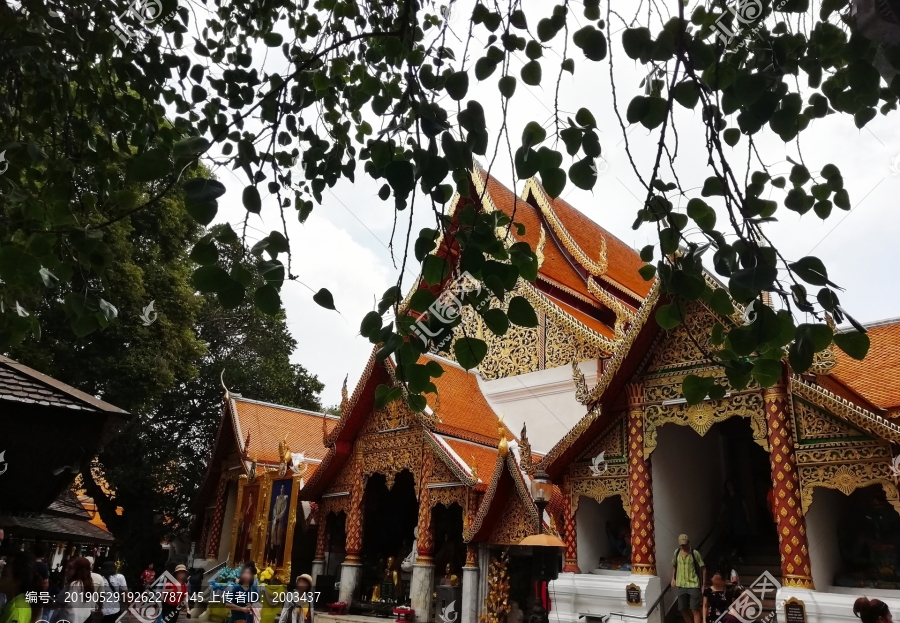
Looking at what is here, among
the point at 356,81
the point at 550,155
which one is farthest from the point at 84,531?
the point at 550,155

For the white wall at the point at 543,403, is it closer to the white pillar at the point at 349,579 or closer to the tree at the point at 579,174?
the white pillar at the point at 349,579

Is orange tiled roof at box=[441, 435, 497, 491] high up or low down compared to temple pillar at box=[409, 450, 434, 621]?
up

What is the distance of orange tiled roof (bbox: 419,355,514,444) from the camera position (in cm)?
1095

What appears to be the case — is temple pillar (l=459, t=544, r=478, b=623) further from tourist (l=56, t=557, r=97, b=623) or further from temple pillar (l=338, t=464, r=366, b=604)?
tourist (l=56, t=557, r=97, b=623)

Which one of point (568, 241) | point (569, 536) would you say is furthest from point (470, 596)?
point (568, 241)

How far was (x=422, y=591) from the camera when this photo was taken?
980 centimetres

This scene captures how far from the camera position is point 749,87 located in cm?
187

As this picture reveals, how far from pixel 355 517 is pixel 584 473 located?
5.06 metres

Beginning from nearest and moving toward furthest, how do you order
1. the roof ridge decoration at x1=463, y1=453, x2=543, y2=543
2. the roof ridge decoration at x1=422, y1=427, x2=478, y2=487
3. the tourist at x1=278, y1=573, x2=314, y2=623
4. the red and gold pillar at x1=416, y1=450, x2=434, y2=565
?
1. the tourist at x1=278, y1=573, x2=314, y2=623
2. the roof ridge decoration at x1=463, y1=453, x2=543, y2=543
3. the roof ridge decoration at x1=422, y1=427, x2=478, y2=487
4. the red and gold pillar at x1=416, y1=450, x2=434, y2=565

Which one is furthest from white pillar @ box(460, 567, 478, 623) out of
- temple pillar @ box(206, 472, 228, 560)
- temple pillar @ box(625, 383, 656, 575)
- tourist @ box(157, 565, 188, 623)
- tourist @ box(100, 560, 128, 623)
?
temple pillar @ box(206, 472, 228, 560)

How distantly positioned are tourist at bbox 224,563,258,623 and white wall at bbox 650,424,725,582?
4.76 metres

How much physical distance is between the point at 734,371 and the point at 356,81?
2.89 meters

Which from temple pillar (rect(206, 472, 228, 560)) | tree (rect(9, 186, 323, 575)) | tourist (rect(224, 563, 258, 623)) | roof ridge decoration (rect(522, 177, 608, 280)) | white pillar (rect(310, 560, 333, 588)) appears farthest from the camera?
temple pillar (rect(206, 472, 228, 560))

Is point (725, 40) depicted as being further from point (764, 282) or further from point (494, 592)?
point (494, 592)
